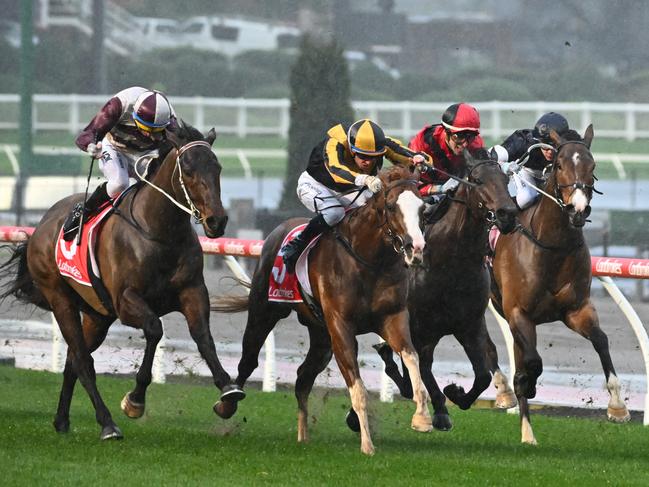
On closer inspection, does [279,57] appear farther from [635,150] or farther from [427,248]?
[427,248]

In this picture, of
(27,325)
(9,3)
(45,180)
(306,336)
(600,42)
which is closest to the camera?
(27,325)

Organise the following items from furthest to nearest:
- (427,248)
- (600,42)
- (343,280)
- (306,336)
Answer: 1. (600,42)
2. (306,336)
3. (427,248)
4. (343,280)

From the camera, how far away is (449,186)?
8.41 meters

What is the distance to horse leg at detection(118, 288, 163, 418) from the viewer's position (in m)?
7.79

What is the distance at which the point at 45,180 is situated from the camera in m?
A: 22.8

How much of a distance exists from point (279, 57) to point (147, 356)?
1881 centimetres

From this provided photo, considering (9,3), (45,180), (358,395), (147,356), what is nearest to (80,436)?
(147,356)

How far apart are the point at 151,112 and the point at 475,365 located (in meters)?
2.15

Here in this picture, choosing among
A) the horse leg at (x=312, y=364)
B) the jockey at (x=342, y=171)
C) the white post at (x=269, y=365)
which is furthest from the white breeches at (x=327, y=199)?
the white post at (x=269, y=365)

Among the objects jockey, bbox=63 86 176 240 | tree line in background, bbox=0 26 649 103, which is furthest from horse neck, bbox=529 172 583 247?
tree line in background, bbox=0 26 649 103

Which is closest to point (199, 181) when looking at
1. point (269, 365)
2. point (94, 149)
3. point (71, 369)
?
point (94, 149)

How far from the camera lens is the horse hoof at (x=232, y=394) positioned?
7608 mm

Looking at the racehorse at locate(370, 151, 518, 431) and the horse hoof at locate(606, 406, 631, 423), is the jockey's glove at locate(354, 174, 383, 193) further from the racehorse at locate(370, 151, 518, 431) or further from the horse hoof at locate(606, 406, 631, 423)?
the horse hoof at locate(606, 406, 631, 423)

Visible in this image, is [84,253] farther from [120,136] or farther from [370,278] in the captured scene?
[370,278]
